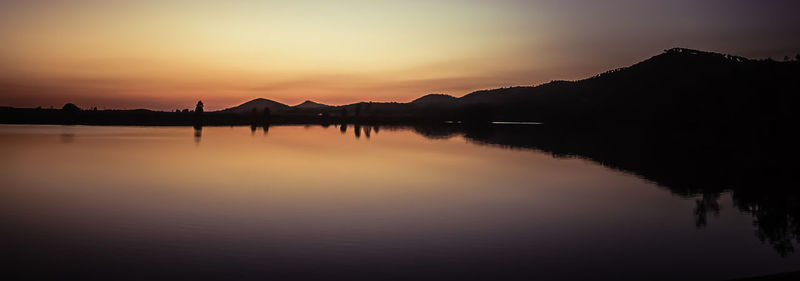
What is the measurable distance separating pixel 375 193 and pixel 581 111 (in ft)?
438

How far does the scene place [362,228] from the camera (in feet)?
44.4

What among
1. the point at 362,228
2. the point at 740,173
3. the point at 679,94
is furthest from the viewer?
the point at 679,94

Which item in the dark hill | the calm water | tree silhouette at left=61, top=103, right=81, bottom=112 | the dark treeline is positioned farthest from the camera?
tree silhouette at left=61, top=103, right=81, bottom=112

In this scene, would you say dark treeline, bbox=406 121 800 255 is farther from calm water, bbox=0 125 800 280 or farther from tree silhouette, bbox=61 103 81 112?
tree silhouette, bbox=61 103 81 112

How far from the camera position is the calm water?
9.88 metres

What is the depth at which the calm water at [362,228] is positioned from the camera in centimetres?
988

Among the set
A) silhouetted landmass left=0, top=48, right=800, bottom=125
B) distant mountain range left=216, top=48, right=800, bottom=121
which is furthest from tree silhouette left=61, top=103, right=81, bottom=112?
distant mountain range left=216, top=48, right=800, bottom=121

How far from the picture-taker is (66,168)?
1054 inches

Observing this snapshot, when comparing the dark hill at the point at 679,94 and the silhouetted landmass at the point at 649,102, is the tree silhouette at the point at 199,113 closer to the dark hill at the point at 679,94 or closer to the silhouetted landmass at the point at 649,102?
the silhouetted landmass at the point at 649,102

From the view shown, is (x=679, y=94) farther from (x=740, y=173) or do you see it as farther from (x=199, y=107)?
(x=199, y=107)


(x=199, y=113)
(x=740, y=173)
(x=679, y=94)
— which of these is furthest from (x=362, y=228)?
(x=199, y=113)

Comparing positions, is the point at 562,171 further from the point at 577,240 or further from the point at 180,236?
the point at 180,236

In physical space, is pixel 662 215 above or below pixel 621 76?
below

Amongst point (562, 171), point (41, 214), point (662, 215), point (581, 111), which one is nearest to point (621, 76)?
point (581, 111)
